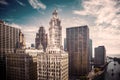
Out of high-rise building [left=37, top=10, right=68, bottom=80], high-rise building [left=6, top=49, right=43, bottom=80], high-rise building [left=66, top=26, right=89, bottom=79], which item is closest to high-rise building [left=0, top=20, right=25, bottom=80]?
high-rise building [left=6, top=49, right=43, bottom=80]

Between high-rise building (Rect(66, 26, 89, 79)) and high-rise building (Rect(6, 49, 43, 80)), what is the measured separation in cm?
3239

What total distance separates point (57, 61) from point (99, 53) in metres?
89.1

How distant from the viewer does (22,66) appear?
46.5 m

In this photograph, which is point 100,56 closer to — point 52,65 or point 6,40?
point 6,40

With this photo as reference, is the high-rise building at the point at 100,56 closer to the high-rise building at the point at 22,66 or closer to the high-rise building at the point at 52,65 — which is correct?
the high-rise building at the point at 22,66

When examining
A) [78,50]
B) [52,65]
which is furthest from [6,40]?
[78,50]

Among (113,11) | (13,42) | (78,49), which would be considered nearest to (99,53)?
(78,49)

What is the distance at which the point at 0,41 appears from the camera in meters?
61.3

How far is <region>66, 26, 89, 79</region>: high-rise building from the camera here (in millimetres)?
75000

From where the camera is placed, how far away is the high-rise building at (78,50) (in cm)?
7500

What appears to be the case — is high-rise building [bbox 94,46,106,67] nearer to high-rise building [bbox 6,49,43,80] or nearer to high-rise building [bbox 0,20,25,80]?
high-rise building [bbox 0,20,25,80]

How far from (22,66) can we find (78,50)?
4184 cm

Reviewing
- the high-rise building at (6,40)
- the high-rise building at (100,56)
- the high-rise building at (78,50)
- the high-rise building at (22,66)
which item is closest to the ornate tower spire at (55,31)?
the high-rise building at (22,66)

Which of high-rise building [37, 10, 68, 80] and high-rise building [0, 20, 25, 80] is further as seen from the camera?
high-rise building [0, 20, 25, 80]
